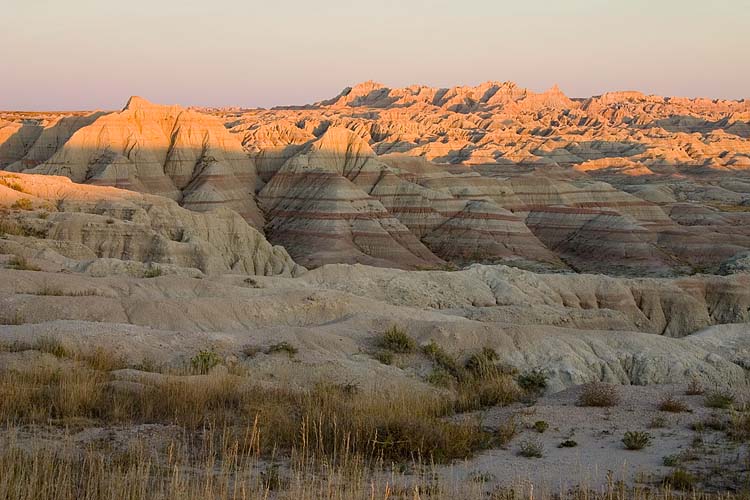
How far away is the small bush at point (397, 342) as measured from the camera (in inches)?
671

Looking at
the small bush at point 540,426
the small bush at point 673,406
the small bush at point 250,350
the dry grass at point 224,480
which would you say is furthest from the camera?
the small bush at point 250,350

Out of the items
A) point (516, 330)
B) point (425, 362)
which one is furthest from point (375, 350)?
point (516, 330)

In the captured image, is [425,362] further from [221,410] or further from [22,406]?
[22,406]

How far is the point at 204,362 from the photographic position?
Result: 511 inches

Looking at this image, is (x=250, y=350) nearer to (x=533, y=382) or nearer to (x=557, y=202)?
(x=533, y=382)

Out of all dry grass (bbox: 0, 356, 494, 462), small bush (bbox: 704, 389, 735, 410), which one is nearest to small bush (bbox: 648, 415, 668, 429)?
small bush (bbox: 704, 389, 735, 410)

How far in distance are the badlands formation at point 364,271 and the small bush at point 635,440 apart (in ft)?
0.70

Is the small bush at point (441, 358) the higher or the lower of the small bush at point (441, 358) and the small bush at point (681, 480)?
the lower

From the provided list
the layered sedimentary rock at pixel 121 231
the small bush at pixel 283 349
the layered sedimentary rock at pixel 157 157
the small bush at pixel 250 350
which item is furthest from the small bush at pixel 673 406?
the layered sedimentary rock at pixel 157 157

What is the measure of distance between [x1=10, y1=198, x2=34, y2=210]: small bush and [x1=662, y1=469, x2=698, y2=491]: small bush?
37.2 meters

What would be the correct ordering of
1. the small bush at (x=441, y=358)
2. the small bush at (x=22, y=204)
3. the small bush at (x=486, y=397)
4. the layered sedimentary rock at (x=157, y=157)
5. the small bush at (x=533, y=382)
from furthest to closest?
the layered sedimentary rock at (x=157, y=157) < the small bush at (x=22, y=204) < the small bush at (x=533, y=382) < the small bush at (x=441, y=358) < the small bush at (x=486, y=397)

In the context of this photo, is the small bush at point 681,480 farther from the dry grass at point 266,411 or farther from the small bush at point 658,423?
the small bush at point 658,423

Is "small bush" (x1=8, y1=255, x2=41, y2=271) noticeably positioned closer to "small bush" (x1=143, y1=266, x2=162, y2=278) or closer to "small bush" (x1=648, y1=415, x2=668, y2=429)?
"small bush" (x1=143, y1=266, x2=162, y2=278)

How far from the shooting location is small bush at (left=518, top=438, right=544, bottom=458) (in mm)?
8461
